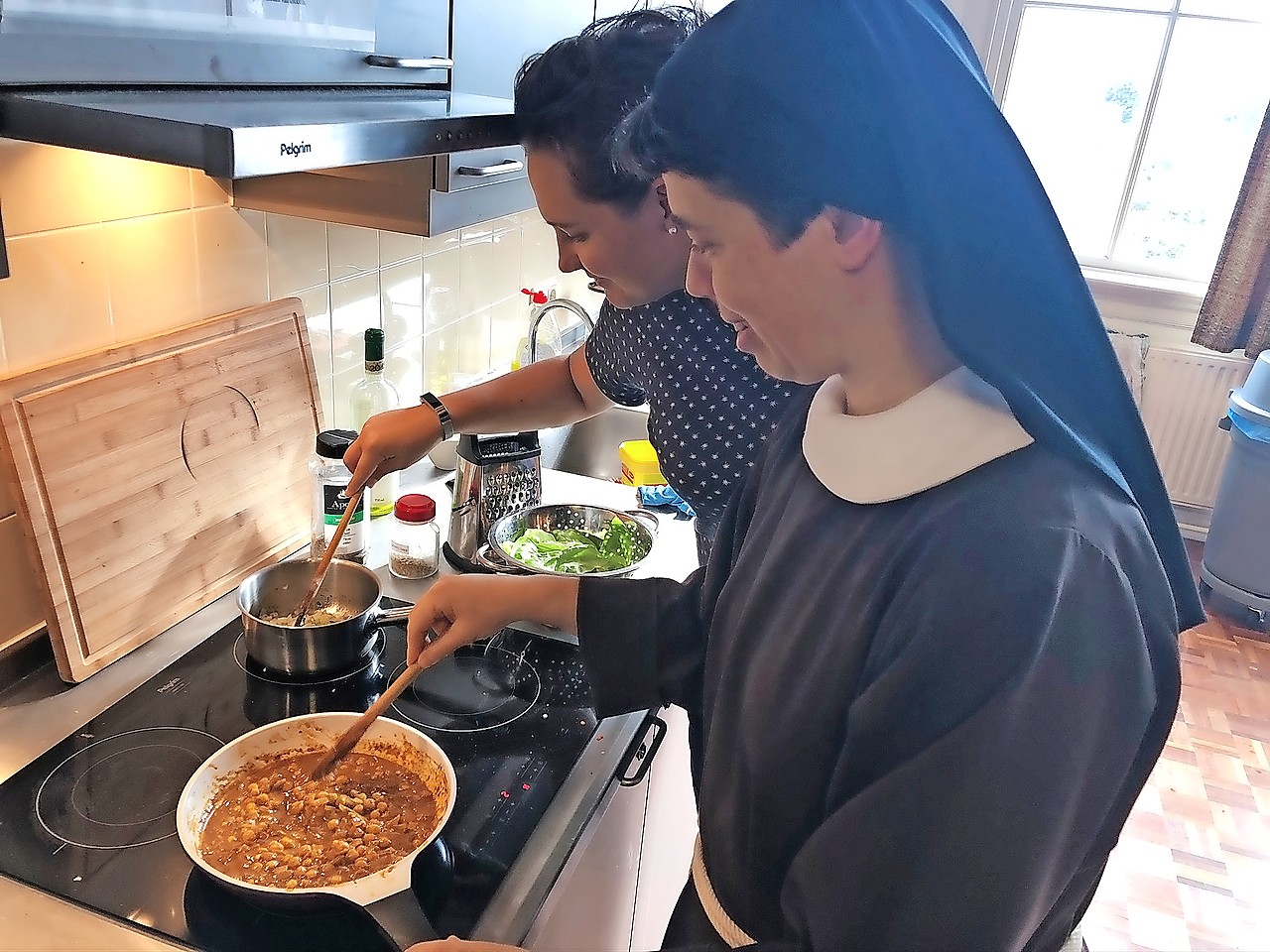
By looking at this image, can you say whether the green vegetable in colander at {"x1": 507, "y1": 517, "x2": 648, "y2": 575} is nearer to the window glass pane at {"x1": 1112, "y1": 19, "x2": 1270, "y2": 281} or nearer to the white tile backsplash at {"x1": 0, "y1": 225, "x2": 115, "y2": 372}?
the white tile backsplash at {"x1": 0, "y1": 225, "x2": 115, "y2": 372}

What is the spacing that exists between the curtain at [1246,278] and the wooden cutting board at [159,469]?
3350mm

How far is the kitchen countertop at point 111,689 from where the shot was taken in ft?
2.74

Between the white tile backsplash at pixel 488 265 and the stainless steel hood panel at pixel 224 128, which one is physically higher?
the stainless steel hood panel at pixel 224 128

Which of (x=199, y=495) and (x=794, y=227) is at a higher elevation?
(x=794, y=227)

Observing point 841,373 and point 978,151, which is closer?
point 978,151

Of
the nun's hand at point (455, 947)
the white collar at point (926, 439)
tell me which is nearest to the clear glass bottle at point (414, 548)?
the nun's hand at point (455, 947)

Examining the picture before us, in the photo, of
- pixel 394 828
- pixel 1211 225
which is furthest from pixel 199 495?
pixel 1211 225

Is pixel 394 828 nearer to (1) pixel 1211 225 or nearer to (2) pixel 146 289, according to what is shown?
(2) pixel 146 289

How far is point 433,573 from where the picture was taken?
1494 mm

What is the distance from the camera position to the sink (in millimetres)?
2176

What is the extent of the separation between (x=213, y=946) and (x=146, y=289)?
75 cm

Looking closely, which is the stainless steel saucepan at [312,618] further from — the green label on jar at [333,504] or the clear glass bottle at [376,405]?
the clear glass bottle at [376,405]

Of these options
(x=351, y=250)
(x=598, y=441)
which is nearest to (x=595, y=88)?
(x=351, y=250)

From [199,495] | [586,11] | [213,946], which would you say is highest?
[586,11]
